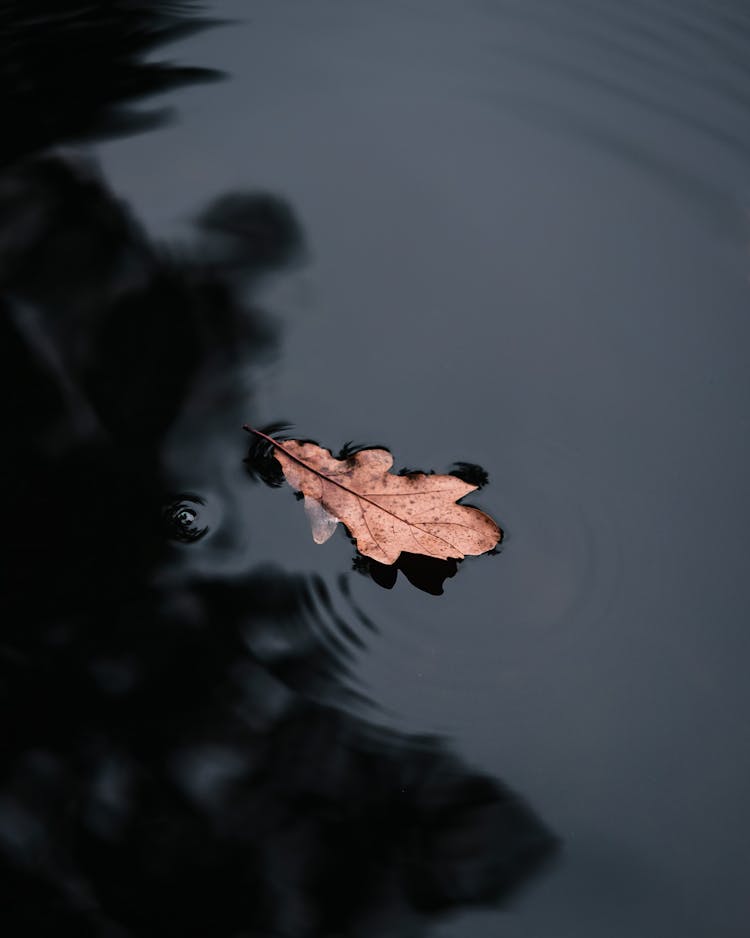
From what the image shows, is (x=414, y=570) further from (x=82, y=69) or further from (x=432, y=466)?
(x=82, y=69)

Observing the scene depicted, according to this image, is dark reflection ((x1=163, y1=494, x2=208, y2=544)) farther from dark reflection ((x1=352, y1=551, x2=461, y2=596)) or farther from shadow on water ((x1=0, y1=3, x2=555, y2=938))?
dark reflection ((x1=352, y1=551, x2=461, y2=596))

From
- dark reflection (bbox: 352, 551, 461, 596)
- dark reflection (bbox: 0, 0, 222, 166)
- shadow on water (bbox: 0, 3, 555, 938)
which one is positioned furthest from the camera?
dark reflection (bbox: 0, 0, 222, 166)

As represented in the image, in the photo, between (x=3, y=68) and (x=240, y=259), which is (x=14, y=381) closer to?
(x=240, y=259)

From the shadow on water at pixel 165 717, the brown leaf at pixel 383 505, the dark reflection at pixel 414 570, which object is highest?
the brown leaf at pixel 383 505

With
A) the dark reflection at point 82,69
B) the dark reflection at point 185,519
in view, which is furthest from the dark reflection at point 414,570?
the dark reflection at point 82,69

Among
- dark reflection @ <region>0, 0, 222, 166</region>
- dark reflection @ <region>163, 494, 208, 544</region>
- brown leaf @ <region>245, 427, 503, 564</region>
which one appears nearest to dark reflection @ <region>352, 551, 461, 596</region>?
brown leaf @ <region>245, 427, 503, 564</region>

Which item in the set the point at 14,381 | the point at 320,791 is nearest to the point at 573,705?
the point at 320,791

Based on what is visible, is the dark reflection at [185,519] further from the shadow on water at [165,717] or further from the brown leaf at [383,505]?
the brown leaf at [383,505]
